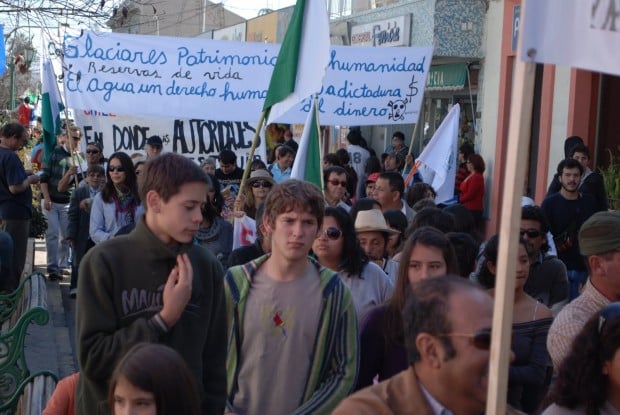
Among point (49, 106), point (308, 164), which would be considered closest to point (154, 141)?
point (49, 106)

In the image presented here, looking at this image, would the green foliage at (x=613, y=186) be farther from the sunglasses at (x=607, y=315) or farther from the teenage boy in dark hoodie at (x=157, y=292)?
the teenage boy in dark hoodie at (x=157, y=292)

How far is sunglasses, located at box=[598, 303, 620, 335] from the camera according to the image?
3480mm

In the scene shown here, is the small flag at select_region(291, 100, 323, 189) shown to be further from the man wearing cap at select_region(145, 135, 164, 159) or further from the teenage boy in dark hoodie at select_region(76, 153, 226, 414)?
the teenage boy in dark hoodie at select_region(76, 153, 226, 414)

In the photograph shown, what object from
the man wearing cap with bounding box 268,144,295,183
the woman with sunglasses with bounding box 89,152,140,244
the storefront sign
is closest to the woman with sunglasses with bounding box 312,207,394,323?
the woman with sunglasses with bounding box 89,152,140,244

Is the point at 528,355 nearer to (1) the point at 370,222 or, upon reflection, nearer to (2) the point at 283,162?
(1) the point at 370,222

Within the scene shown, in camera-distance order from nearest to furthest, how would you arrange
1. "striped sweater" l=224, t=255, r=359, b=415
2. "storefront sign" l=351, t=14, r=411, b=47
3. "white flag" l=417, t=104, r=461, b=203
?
"striped sweater" l=224, t=255, r=359, b=415
"white flag" l=417, t=104, r=461, b=203
"storefront sign" l=351, t=14, r=411, b=47

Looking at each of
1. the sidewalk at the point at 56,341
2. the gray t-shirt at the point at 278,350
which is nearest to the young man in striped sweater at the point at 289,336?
the gray t-shirt at the point at 278,350

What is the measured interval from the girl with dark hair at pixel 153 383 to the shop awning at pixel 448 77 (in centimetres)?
1565

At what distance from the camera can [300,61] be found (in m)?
8.23

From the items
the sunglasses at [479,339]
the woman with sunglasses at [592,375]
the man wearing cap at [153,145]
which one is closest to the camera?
the sunglasses at [479,339]

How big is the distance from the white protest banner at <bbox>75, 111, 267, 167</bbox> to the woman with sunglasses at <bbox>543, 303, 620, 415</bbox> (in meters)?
8.94

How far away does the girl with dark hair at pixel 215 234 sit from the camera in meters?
8.30

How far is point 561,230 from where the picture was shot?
984 cm

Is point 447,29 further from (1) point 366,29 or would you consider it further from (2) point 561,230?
(2) point 561,230
